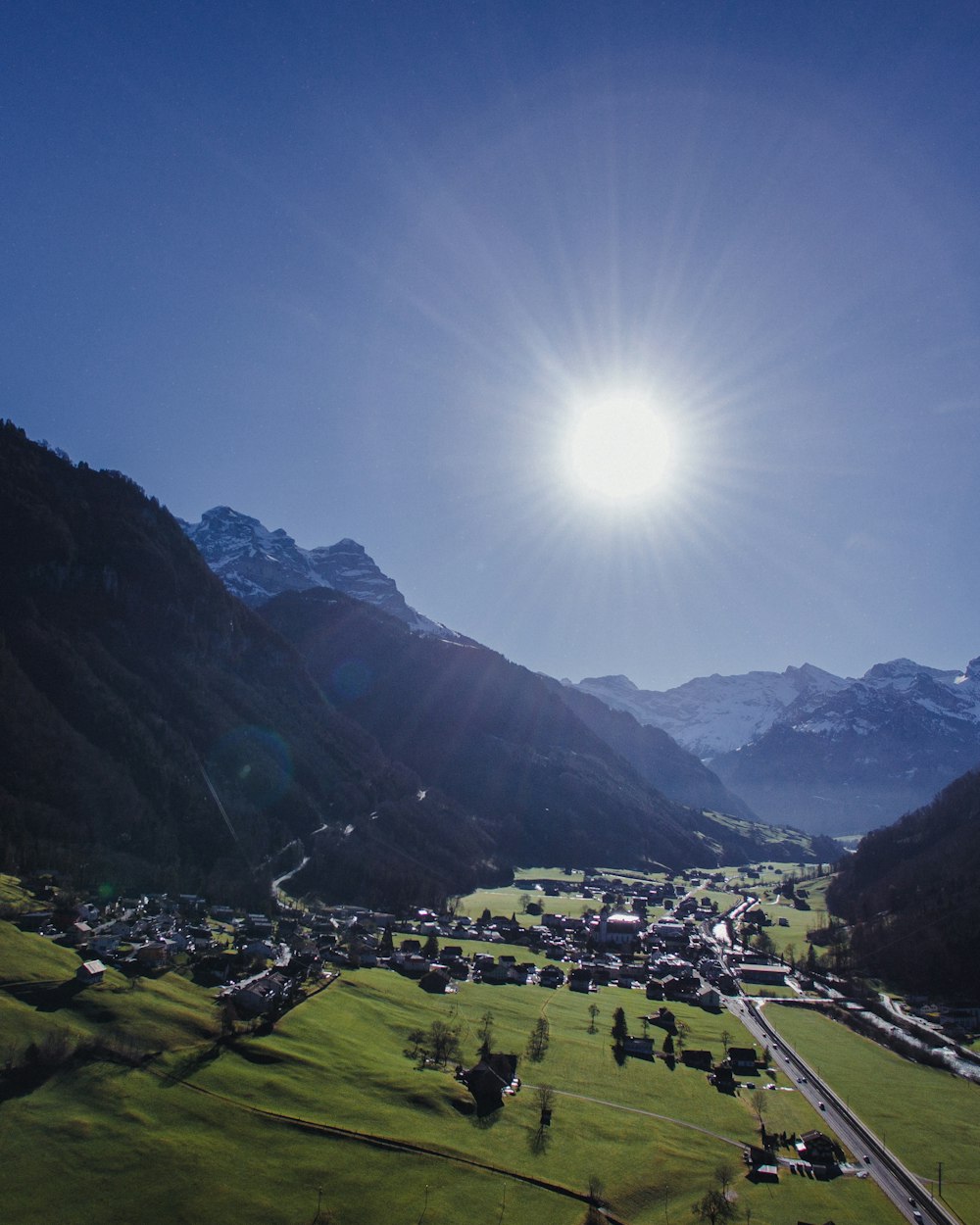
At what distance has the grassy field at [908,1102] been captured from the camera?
215 feet

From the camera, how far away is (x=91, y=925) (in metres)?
96.9

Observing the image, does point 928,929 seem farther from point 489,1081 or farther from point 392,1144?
point 392,1144

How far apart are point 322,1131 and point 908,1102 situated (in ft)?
213

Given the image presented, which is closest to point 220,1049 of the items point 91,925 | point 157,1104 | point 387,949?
point 157,1104

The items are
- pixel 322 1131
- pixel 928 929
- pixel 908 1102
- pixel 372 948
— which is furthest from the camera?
pixel 928 929

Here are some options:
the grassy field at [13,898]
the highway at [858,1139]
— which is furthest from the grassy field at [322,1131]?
the grassy field at [13,898]

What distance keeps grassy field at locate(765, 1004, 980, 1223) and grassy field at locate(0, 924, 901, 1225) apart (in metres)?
7.76

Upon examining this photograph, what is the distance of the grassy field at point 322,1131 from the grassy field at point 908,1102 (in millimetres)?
7759

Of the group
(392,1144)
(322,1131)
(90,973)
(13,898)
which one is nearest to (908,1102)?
(392,1144)

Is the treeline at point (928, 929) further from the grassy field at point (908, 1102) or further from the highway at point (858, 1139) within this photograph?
the highway at point (858, 1139)

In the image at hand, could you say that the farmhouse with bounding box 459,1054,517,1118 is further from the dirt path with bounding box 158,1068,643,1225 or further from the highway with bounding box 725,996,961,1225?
the highway with bounding box 725,996,961,1225

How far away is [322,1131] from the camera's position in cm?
5844

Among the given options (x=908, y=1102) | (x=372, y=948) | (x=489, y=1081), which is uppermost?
(x=372, y=948)

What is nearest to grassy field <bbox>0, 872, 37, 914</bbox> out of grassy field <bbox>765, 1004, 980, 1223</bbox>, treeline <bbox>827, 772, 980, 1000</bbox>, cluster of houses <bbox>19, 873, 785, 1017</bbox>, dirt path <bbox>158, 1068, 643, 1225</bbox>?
cluster of houses <bbox>19, 873, 785, 1017</bbox>
